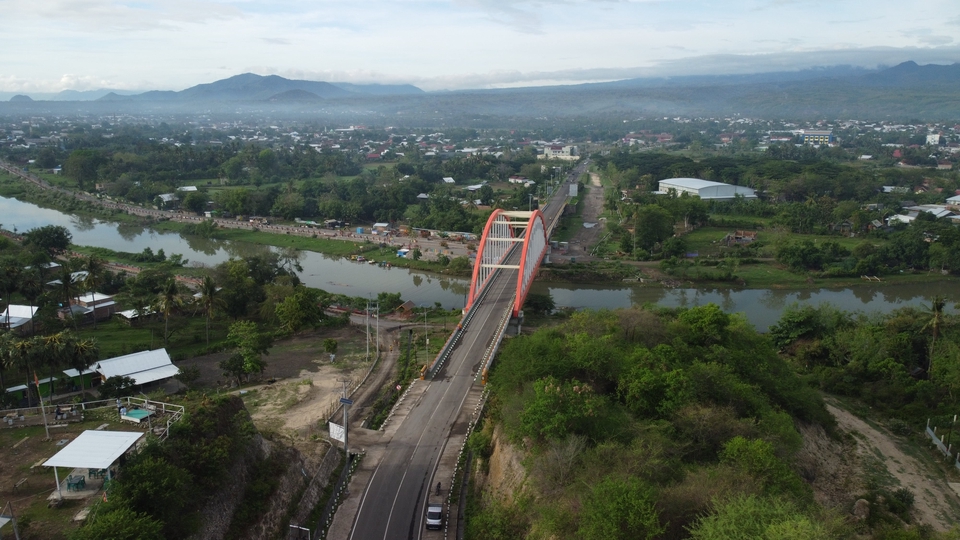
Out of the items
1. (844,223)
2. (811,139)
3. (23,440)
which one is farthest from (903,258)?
(811,139)

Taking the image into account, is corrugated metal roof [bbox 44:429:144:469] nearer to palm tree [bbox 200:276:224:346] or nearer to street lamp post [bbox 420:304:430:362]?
street lamp post [bbox 420:304:430:362]

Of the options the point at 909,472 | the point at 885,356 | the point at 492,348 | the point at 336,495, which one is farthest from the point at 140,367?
the point at 885,356

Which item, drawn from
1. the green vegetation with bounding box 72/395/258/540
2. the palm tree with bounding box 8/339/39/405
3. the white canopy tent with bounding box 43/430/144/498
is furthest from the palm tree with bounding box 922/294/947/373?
the palm tree with bounding box 8/339/39/405

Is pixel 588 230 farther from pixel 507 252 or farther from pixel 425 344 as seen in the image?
pixel 425 344

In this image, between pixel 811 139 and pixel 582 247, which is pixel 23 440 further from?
pixel 811 139

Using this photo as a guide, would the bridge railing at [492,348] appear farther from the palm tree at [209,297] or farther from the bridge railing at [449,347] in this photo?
Answer: the palm tree at [209,297]
